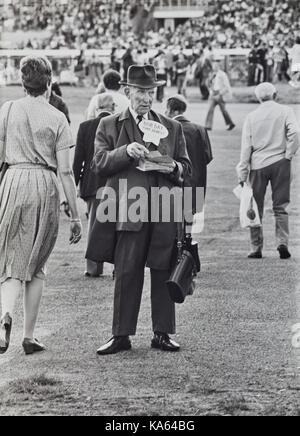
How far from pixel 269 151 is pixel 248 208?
2.06 ft

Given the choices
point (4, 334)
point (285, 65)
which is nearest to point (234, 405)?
point (4, 334)

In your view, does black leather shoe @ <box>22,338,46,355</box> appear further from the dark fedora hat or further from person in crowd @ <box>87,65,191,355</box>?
the dark fedora hat

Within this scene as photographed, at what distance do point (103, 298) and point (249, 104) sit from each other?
2733 cm

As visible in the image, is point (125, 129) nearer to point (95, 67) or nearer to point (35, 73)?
point (35, 73)

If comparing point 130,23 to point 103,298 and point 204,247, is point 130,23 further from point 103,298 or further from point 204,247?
point 103,298

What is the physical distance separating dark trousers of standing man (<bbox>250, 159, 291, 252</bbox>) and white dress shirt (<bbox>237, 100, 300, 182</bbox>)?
8cm

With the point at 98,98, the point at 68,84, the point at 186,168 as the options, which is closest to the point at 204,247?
the point at 98,98

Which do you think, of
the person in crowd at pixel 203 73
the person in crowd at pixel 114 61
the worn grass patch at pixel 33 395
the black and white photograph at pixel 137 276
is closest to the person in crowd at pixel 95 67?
the person in crowd at pixel 114 61

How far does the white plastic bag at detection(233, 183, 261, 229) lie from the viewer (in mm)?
11758

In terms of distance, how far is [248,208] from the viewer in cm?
1180

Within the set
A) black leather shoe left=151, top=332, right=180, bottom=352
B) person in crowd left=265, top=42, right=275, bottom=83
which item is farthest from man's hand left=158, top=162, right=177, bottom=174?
person in crowd left=265, top=42, right=275, bottom=83

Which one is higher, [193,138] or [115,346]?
[193,138]

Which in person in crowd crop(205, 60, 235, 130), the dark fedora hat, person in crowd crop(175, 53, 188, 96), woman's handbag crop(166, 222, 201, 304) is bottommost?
person in crowd crop(175, 53, 188, 96)

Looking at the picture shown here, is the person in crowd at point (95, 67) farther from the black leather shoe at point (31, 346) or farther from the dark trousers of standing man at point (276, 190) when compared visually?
the black leather shoe at point (31, 346)
